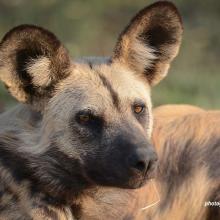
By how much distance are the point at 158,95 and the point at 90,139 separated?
17.0ft

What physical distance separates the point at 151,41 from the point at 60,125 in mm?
798

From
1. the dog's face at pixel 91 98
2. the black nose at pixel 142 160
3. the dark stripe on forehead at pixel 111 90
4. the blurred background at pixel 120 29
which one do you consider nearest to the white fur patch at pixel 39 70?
the dog's face at pixel 91 98

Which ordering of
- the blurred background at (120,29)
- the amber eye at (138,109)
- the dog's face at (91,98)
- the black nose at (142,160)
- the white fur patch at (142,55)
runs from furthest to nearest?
the blurred background at (120,29)
the white fur patch at (142,55)
the amber eye at (138,109)
the dog's face at (91,98)
the black nose at (142,160)

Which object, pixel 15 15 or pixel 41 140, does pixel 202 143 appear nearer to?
pixel 41 140

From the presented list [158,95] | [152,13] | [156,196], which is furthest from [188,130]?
[158,95]

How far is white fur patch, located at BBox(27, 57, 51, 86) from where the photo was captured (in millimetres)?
5043

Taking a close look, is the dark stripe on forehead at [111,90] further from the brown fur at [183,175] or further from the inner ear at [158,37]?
the brown fur at [183,175]

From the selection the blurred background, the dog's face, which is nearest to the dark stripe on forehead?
the dog's face

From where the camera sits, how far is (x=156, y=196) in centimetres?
564

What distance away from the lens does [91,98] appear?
16.5 ft

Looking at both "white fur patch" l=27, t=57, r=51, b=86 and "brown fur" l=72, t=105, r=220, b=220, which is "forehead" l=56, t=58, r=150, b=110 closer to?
"white fur patch" l=27, t=57, r=51, b=86

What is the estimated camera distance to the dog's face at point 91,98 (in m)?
4.86

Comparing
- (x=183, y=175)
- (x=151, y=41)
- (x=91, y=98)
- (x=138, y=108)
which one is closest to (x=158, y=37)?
(x=151, y=41)

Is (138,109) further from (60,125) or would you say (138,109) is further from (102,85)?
(60,125)
